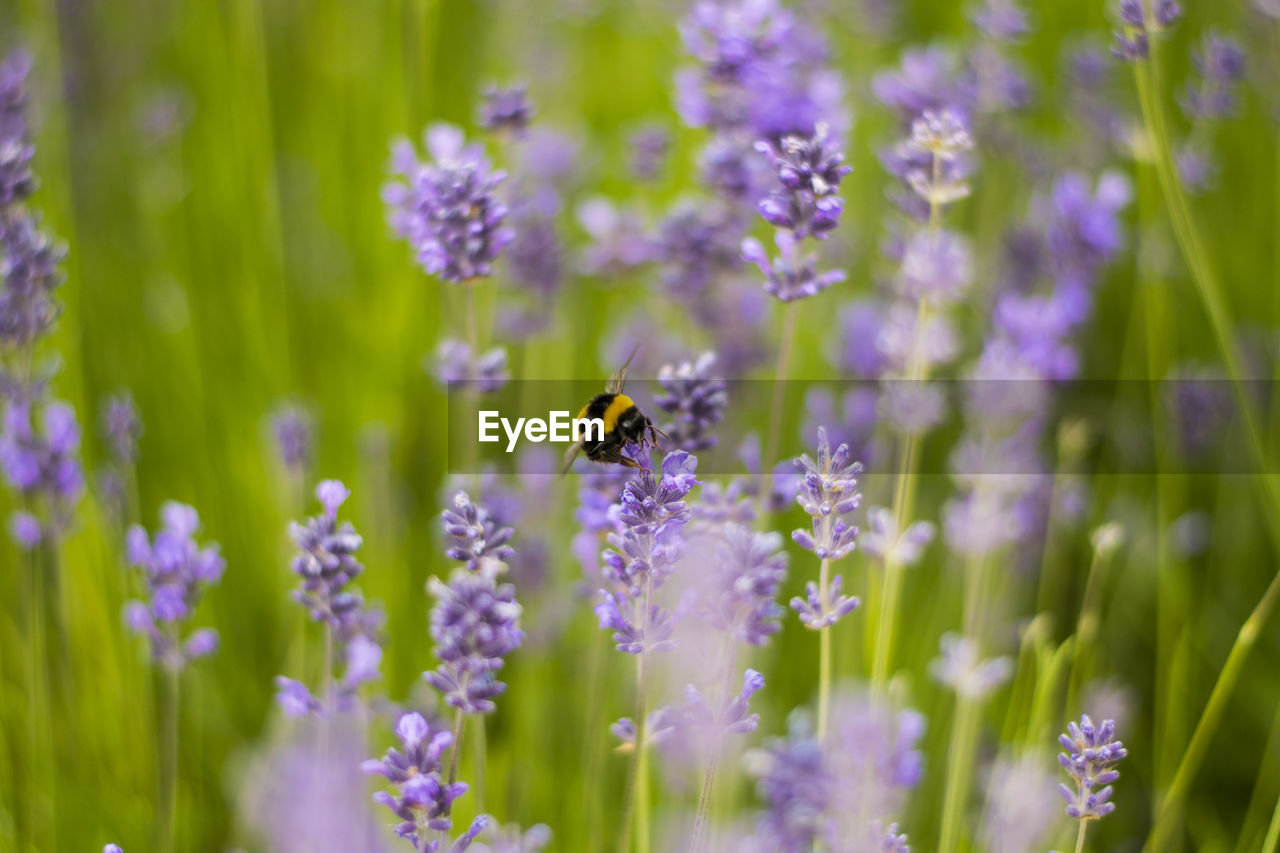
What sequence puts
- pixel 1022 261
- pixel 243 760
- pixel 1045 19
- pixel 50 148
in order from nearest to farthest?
pixel 243 760 → pixel 1022 261 → pixel 50 148 → pixel 1045 19

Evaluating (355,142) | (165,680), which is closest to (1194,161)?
(355,142)

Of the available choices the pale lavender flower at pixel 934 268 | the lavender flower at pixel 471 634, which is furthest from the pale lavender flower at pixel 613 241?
the lavender flower at pixel 471 634

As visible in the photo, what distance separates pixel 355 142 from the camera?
3168mm

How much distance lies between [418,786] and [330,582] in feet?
1.01

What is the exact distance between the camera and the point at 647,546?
104 cm

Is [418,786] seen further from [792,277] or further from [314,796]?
[792,277]

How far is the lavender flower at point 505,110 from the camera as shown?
179 cm

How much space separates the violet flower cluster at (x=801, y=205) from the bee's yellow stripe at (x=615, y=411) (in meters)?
0.25

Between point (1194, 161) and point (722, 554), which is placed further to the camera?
point (1194, 161)

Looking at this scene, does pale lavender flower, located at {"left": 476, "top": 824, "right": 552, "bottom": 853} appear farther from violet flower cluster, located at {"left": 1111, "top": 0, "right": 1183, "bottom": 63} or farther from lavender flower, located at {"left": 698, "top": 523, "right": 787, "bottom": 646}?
violet flower cluster, located at {"left": 1111, "top": 0, "right": 1183, "bottom": 63}

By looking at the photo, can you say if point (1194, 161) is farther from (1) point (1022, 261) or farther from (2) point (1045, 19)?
(2) point (1045, 19)

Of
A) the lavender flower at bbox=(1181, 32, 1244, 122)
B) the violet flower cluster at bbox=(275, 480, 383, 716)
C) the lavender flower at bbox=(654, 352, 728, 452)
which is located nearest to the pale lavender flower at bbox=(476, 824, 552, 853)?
the violet flower cluster at bbox=(275, 480, 383, 716)

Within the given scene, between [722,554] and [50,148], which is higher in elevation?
[50,148]

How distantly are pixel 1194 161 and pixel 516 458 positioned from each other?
168cm
